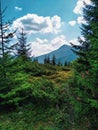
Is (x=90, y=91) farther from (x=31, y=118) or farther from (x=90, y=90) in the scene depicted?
(x=31, y=118)

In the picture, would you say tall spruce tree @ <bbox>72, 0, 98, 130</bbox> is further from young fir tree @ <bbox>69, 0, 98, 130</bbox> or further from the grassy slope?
the grassy slope

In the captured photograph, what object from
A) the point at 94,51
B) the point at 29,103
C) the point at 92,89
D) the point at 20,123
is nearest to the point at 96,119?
the point at 92,89

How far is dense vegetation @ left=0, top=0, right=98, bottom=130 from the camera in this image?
43.4 feet

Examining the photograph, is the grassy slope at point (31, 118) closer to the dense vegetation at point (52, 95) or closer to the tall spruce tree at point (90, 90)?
the dense vegetation at point (52, 95)

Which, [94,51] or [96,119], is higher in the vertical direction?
[94,51]

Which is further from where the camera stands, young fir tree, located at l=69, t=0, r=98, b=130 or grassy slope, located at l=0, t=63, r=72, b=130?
grassy slope, located at l=0, t=63, r=72, b=130

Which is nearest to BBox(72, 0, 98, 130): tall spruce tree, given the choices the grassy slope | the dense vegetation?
the dense vegetation

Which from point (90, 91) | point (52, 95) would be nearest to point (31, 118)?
point (52, 95)

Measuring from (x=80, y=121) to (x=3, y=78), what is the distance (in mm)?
7523

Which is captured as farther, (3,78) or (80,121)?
(3,78)

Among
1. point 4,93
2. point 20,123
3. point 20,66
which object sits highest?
point 20,66

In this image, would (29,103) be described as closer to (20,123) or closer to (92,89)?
(20,123)

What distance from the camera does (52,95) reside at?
64.3ft

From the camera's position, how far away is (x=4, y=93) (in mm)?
19875
